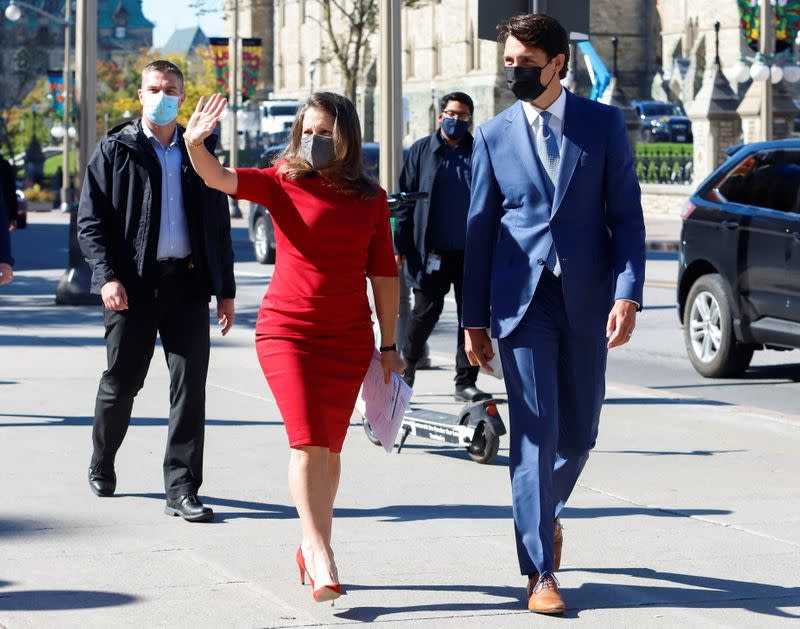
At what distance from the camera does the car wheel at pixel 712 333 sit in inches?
492

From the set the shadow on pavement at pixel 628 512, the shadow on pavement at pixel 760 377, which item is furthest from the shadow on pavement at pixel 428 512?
the shadow on pavement at pixel 760 377

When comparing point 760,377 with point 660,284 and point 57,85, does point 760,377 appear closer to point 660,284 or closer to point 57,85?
point 660,284

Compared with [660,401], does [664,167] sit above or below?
above

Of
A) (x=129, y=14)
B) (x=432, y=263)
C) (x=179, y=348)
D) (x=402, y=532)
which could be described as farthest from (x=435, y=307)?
(x=129, y=14)

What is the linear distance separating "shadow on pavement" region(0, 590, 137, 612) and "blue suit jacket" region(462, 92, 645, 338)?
1515 mm

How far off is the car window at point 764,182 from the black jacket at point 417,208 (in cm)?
299

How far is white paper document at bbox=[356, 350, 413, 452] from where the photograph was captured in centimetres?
600

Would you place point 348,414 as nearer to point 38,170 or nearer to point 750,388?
point 750,388

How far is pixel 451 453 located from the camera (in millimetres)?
8969

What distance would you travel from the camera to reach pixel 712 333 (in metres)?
12.7

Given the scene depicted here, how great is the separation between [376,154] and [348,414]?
21.8 metres

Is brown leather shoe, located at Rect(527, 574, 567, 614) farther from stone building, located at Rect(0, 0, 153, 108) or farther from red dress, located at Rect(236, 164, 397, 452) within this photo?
stone building, located at Rect(0, 0, 153, 108)

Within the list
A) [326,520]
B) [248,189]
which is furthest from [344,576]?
[248,189]

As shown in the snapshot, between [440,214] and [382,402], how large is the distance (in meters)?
4.21
